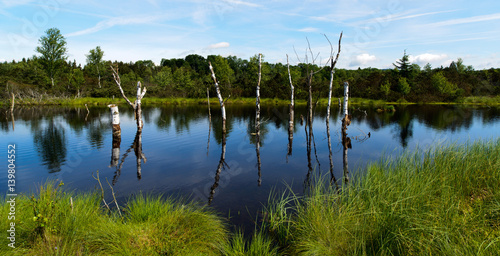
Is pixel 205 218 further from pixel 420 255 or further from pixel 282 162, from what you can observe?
pixel 282 162

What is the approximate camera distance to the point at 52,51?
Answer: 201ft

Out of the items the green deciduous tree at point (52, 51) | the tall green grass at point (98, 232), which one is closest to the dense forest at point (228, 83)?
the green deciduous tree at point (52, 51)

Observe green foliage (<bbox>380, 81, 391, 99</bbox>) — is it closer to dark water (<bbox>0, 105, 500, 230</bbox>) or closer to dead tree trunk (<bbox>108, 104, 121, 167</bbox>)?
dark water (<bbox>0, 105, 500, 230</bbox>)

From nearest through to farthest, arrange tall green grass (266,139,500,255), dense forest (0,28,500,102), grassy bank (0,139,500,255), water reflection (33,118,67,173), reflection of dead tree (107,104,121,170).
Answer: tall green grass (266,139,500,255) → grassy bank (0,139,500,255) → water reflection (33,118,67,173) → reflection of dead tree (107,104,121,170) → dense forest (0,28,500,102)

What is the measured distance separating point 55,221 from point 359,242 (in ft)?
21.2

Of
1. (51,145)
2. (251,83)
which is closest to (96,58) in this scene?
(251,83)

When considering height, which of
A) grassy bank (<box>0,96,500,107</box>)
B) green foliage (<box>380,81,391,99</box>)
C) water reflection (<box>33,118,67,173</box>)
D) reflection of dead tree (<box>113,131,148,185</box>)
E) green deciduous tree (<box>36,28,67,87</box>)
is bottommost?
reflection of dead tree (<box>113,131,148,185</box>)

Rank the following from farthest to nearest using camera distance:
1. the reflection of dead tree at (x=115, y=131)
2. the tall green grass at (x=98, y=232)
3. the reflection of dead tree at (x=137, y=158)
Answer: the reflection of dead tree at (x=115, y=131)
the reflection of dead tree at (x=137, y=158)
the tall green grass at (x=98, y=232)

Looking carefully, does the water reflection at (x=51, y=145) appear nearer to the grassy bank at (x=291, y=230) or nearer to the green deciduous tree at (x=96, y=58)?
the grassy bank at (x=291, y=230)

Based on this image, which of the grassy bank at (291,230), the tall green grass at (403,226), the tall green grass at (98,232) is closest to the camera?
the tall green grass at (403,226)

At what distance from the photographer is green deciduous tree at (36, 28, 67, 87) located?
59938 millimetres

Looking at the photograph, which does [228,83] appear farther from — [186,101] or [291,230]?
[291,230]

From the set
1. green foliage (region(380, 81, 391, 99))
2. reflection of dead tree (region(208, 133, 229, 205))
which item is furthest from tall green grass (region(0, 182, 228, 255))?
green foliage (region(380, 81, 391, 99))

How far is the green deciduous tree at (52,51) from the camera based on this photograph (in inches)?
2360
